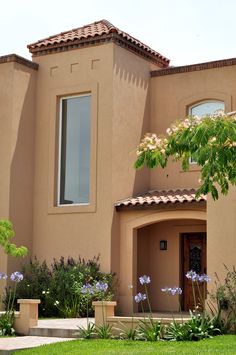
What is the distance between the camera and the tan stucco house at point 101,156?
20.5 m

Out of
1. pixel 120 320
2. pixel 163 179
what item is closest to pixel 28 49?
pixel 163 179

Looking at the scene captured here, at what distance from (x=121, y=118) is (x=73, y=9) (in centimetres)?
678

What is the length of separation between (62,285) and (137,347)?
20.8 ft

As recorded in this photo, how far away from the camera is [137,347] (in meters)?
13.5

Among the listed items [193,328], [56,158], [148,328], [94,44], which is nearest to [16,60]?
[94,44]

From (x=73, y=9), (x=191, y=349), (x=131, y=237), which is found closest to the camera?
(x=191, y=349)

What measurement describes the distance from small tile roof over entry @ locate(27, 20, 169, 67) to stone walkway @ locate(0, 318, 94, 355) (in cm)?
807

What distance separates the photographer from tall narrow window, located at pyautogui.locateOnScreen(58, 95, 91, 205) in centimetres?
2120

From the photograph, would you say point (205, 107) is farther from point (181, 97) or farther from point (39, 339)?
point (39, 339)

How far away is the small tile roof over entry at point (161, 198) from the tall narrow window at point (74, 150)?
1302 millimetres

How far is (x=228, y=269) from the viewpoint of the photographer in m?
15.6

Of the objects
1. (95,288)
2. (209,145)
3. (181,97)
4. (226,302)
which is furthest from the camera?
(181,97)

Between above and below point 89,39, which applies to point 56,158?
below

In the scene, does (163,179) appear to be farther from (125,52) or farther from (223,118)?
(223,118)
